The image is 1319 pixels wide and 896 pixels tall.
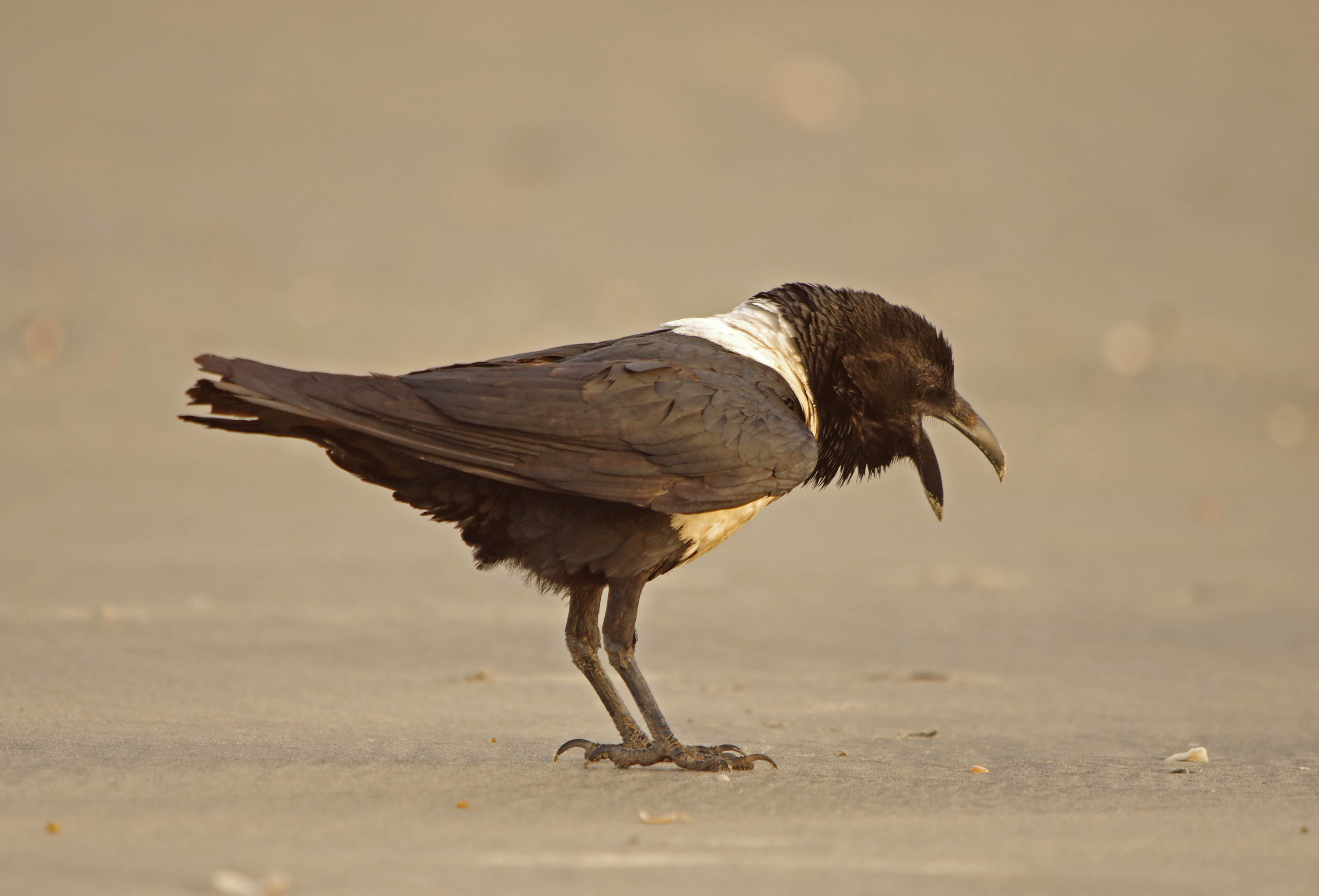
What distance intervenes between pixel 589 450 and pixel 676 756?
40.3 inches

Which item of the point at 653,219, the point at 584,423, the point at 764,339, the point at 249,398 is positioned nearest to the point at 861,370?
the point at 764,339

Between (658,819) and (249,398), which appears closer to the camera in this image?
(658,819)

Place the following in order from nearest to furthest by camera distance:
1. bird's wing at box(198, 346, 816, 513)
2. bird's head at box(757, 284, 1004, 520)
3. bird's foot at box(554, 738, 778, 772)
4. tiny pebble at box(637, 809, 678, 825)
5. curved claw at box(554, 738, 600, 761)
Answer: tiny pebble at box(637, 809, 678, 825)
bird's wing at box(198, 346, 816, 513)
bird's foot at box(554, 738, 778, 772)
curved claw at box(554, 738, 600, 761)
bird's head at box(757, 284, 1004, 520)

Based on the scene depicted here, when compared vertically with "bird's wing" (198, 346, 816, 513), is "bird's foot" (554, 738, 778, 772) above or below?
below

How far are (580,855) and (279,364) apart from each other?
9.13 metres

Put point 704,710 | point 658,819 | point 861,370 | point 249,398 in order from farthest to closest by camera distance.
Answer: point 704,710 < point 861,370 < point 249,398 < point 658,819

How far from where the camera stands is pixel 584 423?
4.58 meters

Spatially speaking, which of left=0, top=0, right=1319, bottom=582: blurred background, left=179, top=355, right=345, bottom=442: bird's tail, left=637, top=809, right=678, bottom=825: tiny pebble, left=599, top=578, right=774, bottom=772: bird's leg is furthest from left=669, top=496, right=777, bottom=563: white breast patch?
left=0, top=0, right=1319, bottom=582: blurred background

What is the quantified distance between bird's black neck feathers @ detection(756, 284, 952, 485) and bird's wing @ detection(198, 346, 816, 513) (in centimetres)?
51

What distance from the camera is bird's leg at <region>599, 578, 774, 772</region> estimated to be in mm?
4719

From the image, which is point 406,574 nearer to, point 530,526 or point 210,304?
point 530,526

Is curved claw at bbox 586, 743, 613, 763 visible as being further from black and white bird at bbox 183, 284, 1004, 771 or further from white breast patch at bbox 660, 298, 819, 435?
white breast patch at bbox 660, 298, 819, 435

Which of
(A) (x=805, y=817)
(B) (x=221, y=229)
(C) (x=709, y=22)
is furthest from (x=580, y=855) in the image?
(C) (x=709, y=22)

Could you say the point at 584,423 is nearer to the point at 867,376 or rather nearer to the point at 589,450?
the point at 589,450
